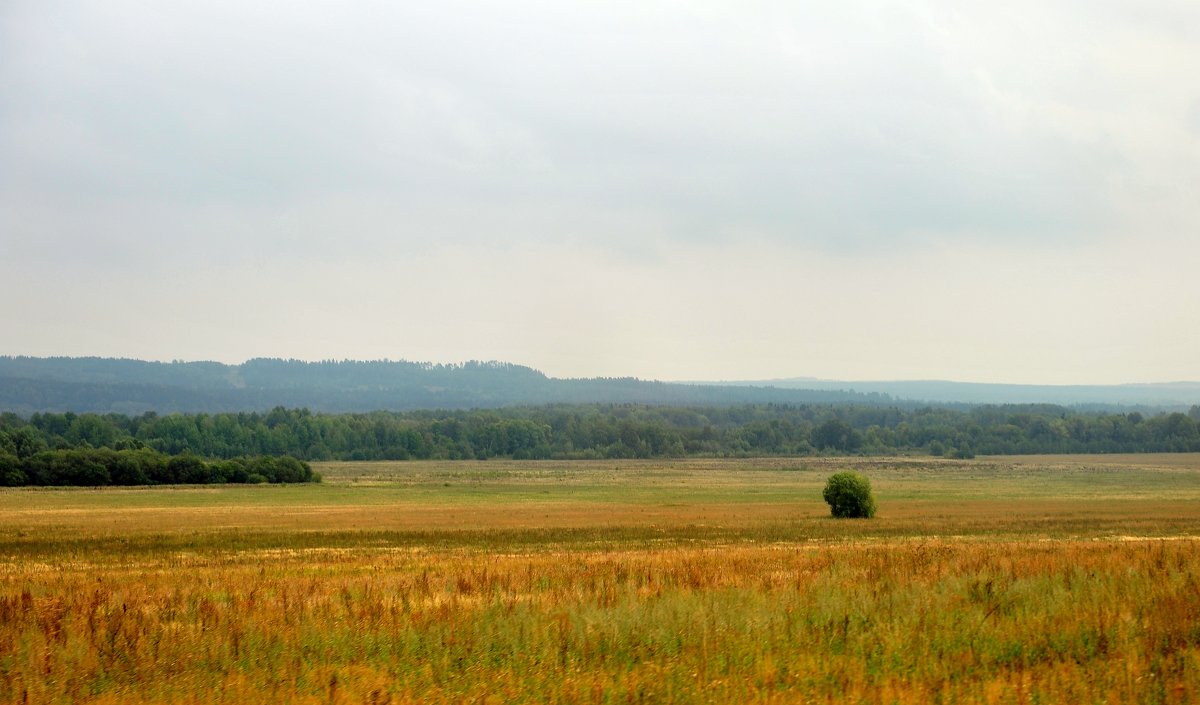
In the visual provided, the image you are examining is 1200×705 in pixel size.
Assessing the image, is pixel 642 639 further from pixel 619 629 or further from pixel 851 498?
pixel 851 498

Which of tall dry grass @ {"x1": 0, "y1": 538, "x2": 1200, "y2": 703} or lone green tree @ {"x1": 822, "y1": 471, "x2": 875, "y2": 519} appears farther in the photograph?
lone green tree @ {"x1": 822, "y1": 471, "x2": 875, "y2": 519}

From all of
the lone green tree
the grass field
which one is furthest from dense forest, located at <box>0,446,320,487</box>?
the grass field

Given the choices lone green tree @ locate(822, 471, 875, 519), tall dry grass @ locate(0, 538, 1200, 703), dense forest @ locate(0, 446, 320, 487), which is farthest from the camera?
dense forest @ locate(0, 446, 320, 487)

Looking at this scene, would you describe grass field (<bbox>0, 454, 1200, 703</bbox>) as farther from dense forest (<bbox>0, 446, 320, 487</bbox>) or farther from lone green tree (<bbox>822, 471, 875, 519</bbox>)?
dense forest (<bbox>0, 446, 320, 487</bbox>)

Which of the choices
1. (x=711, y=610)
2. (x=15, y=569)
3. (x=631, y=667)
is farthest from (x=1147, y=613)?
(x=15, y=569)

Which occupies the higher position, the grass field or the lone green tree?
the grass field

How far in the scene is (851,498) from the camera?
60938 mm

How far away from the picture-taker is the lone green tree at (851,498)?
60.6 meters

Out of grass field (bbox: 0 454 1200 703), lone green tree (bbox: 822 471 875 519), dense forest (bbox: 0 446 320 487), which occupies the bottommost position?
dense forest (bbox: 0 446 320 487)

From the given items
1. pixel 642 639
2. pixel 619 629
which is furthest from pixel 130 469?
pixel 642 639

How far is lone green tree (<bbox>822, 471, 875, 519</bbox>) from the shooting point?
60.6 meters

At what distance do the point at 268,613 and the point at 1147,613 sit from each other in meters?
11.1

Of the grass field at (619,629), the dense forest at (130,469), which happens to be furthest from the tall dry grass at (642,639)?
the dense forest at (130,469)

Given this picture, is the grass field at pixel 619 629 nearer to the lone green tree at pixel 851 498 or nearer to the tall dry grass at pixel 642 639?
the tall dry grass at pixel 642 639
